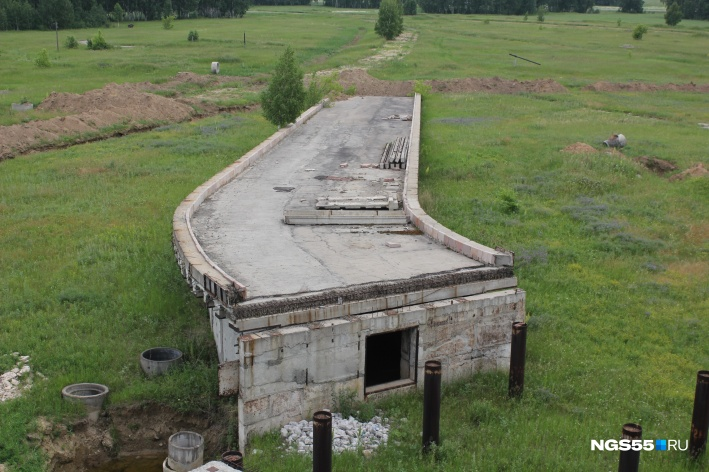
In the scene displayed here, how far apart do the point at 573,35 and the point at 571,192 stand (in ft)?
212

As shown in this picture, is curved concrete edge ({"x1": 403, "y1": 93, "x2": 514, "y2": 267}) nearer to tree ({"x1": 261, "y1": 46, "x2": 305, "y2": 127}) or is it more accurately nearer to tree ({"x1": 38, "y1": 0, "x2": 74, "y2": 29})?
tree ({"x1": 261, "y1": 46, "x2": 305, "y2": 127})

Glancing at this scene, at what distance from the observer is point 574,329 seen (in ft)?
41.8

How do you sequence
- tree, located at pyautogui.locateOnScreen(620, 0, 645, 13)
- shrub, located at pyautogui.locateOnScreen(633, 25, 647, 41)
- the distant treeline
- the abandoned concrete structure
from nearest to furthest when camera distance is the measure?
the abandoned concrete structure → shrub, located at pyautogui.locateOnScreen(633, 25, 647, 41) → the distant treeline → tree, located at pyautogui.locateOnScreen(620, 0, 645, 13)

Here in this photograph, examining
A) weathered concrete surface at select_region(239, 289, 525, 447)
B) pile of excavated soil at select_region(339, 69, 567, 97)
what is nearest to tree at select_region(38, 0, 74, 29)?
pile of excavated soil at select_region(339, 69, 567, 97)

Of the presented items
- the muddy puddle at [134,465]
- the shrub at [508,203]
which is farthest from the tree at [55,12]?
the muddy puddle at [134,465]

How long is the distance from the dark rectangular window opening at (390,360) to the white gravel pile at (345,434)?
65cm

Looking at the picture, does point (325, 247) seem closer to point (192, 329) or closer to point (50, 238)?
point (192, 329)

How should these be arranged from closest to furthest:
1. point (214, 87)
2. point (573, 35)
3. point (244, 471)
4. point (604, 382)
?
point (244, 471), point (604, 382), point (214, 87), point (573, 35)

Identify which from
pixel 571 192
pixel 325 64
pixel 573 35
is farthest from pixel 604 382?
pixel 573 35

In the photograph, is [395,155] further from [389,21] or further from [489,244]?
[389,21]

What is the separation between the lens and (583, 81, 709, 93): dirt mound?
4469 centimetres

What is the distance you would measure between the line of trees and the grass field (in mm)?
44944

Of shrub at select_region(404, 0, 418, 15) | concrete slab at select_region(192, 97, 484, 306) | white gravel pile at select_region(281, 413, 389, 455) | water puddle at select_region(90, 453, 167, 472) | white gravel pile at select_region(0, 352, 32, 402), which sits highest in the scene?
shrub at select_region(404, 0, 418, 15)

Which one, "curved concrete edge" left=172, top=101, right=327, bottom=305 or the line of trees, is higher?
the line of trees
